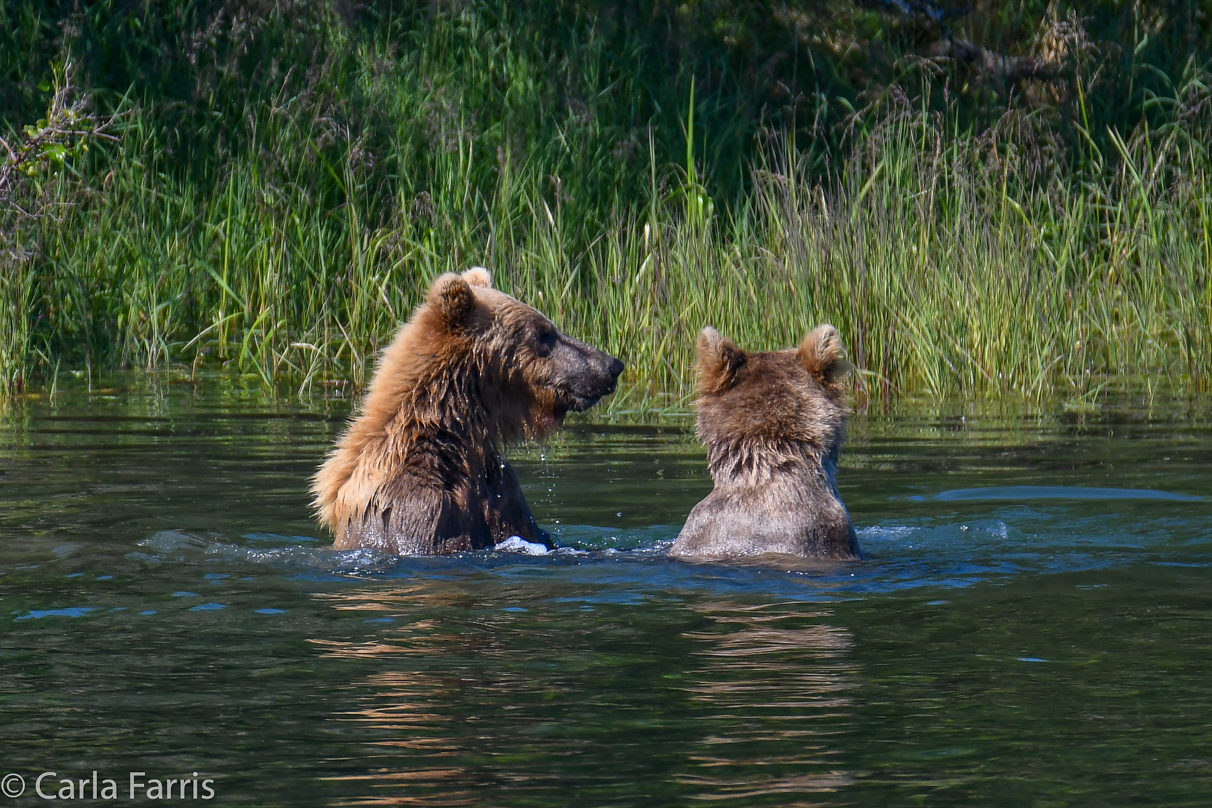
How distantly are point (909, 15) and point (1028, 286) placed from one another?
7.54 metres

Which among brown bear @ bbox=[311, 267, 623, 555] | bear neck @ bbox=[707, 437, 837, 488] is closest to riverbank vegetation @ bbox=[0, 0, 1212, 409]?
brown bear @ bbox=[311, 267, 623, 555]

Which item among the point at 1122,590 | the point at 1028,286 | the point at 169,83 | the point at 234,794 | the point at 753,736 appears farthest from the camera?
the point at 169,83

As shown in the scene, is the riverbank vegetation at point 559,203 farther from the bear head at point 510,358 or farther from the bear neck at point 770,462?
the bear neck at point 770,462

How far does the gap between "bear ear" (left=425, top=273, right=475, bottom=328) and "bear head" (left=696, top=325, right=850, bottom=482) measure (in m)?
1.13

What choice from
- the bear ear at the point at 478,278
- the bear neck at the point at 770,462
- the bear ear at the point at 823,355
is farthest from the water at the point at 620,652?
the bear ear at the point at 478,278

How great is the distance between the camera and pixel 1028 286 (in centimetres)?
1122

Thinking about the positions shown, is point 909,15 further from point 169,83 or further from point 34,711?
point 34,711

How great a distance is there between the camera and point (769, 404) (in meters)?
6.32

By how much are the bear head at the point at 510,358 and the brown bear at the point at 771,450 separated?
92 cm

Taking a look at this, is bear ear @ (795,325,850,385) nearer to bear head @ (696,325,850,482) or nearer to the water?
bear head @ (696,325,850,482)

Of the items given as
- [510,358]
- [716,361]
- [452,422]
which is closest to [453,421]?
[452,422]

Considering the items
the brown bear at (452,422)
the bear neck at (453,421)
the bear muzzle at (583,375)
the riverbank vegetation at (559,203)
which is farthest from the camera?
the riverbank vegetation at (559,203)

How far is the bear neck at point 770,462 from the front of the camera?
6.21m

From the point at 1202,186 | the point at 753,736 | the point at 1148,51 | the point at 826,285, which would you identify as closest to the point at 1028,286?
the point at 826,285
